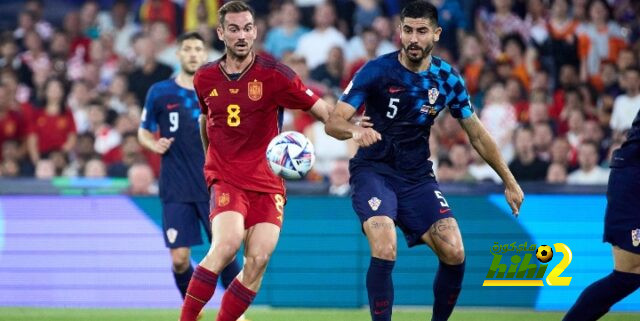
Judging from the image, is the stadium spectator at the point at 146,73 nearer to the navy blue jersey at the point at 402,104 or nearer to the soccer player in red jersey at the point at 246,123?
the soccer player in red jersey at the point at 246,123

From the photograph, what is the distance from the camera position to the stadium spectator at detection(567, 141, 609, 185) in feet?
42.0

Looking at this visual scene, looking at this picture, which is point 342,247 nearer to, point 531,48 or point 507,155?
point 507,155

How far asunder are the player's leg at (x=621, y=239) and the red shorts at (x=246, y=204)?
222 centimetres

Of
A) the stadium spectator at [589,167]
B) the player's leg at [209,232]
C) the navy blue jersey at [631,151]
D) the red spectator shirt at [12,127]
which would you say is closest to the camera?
the navy blue jersey at [631,151]

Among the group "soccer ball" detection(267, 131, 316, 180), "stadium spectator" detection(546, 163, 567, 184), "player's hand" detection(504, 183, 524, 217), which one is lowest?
"stadium spectator" detection(546, 163, 567, 184)

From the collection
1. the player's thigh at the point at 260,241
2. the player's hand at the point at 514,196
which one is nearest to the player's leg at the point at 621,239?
the player's hand at the point at 514,196

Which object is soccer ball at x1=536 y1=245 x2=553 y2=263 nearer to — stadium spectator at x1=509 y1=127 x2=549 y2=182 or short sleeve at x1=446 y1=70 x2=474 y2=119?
stadium spectator at x1=509 y1=127 x2=549 y2=182

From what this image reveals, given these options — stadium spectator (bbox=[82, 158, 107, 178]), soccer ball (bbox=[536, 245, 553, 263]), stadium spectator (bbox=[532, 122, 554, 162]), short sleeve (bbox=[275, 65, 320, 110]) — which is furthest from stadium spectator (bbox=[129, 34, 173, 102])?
short sleeve (bbox=[275, 65, 320, 110])

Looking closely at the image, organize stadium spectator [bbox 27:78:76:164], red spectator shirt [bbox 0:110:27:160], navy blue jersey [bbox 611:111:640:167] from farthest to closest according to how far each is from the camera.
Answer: stadium spectator [bbox 27:78:76:164], red spectator shirt [bbox 0:110:27:160], navy blue jersey [bbox 611:111:640:167]

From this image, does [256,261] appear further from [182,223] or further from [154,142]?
[154,142]

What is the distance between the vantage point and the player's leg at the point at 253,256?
8.01m

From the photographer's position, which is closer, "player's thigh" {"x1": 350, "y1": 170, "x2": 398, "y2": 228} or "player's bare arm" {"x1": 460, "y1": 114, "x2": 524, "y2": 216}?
"player's thigh" {"x1": 350, "y1": 170, "x2": 398, "y2": 228}

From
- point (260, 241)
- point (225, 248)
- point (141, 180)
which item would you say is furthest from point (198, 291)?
point (141, 180)

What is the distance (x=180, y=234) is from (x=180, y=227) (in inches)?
2.4
